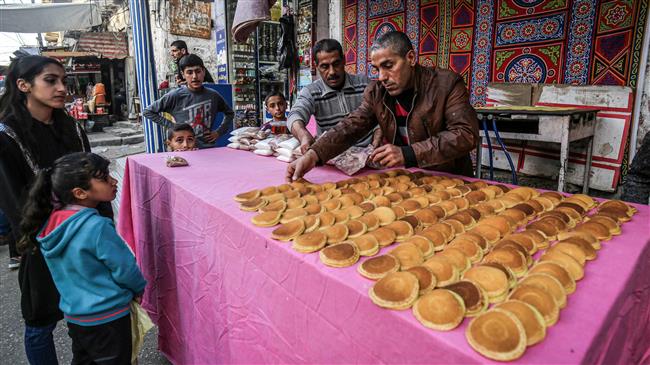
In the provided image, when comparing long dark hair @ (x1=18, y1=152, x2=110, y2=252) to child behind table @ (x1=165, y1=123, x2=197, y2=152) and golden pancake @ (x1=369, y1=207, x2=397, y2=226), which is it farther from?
child behind table @ (x1=165, y1=123, x2=197, y2=152)

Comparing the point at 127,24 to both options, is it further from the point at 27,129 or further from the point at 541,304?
the point at 541,304

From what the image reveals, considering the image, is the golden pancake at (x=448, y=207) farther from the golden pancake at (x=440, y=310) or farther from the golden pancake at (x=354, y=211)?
the golden pancake at (x=440, y=310)

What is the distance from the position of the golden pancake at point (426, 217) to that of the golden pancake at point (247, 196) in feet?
2.37

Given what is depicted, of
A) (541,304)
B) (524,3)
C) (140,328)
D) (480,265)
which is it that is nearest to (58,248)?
(140,328)

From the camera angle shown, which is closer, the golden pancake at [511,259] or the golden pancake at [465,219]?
the golden pancake at [511,259]

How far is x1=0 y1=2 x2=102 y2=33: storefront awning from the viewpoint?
30.9 feet

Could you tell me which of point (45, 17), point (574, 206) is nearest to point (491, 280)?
point (574, 206)

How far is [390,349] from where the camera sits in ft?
2.62

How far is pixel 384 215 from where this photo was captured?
1.34 meters

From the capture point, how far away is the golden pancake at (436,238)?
108 cm

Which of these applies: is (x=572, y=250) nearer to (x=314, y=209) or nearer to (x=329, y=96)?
(x=314, y=209)

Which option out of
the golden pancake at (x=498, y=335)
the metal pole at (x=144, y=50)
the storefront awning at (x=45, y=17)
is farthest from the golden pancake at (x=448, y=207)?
the storefront awning at (x=45, y=17)

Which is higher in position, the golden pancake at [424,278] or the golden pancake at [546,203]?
the golden pancake at [546,203]

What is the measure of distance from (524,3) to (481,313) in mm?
3970
